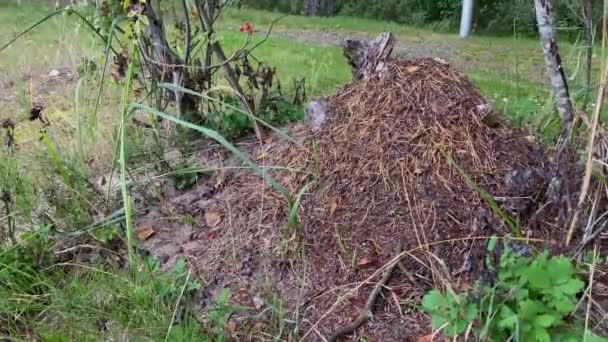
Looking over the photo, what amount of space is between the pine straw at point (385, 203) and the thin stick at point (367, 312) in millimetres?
36

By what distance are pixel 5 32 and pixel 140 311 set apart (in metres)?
7.94

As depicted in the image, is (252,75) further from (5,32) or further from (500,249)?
(5,32)

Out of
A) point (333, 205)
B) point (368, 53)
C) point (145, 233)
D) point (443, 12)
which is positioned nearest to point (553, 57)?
point (368, 53)

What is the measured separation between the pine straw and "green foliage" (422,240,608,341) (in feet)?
0.69

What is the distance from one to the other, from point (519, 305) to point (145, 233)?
1.85 meters

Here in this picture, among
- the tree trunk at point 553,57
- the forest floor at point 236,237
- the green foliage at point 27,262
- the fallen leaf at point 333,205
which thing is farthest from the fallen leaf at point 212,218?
the tree trunk at point 553,57

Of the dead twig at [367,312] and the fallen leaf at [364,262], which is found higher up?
the fallen leaf at [364,262]

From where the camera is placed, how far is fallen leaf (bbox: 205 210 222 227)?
308cm

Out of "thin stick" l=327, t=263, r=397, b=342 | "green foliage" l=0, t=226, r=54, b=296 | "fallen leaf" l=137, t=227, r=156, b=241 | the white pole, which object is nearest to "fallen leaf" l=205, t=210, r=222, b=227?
"fallen leaf" l=137, t=227, r=156, b=241

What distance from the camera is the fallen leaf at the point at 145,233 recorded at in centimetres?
305

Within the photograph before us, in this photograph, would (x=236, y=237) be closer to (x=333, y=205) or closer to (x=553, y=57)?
(x=333, y=205)

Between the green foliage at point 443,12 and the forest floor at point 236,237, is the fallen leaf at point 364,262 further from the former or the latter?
the green foliage at point 443,12

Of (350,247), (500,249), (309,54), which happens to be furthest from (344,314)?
(309,54)

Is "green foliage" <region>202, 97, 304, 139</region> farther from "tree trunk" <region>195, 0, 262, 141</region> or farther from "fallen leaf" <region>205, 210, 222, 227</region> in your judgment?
"fallen leaf" <region>205, 210, 222, 227</region>
